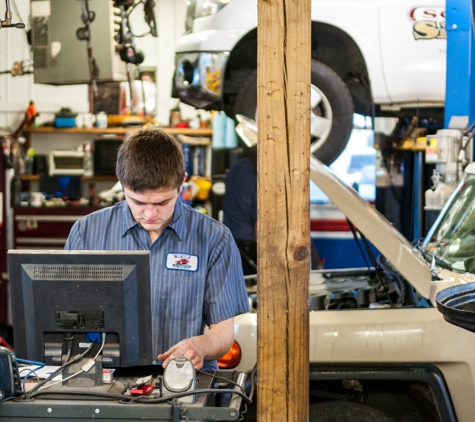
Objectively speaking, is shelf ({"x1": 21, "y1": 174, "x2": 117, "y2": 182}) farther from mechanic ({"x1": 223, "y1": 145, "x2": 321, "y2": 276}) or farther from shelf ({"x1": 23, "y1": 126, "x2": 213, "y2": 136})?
mechanic ({"x1": 223, "y1": 145, "x2": 321, "y2": 276})

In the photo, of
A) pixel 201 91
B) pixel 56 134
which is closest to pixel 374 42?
→ pixel 201 91

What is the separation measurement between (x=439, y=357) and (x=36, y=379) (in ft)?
5.62

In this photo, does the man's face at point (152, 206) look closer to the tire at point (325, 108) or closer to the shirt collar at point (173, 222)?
the shirt collar at point (173, 222)

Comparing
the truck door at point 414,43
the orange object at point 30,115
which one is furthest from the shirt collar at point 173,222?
the orange object at point 30,115

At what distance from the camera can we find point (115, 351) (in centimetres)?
213

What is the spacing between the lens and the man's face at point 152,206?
2424mm

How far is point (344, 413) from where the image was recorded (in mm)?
3193

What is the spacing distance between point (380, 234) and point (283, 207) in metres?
1.26

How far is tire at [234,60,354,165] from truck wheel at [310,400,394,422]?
332cm

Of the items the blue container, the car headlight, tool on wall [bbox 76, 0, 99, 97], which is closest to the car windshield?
tool on wall [bbox 76, 0, 99, 97]

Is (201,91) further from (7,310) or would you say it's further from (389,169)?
(7,310)

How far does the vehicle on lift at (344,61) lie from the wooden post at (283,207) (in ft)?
13.5

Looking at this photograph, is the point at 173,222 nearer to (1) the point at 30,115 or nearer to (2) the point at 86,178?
(2) the point at 86,178

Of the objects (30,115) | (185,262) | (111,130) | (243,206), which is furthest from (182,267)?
(30,115)
